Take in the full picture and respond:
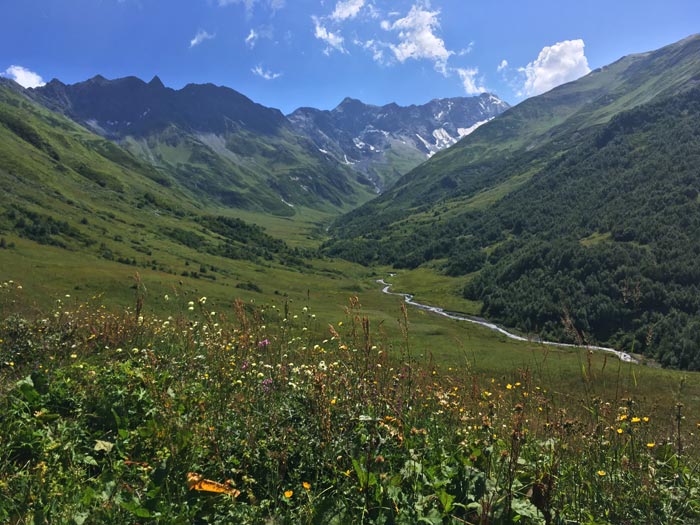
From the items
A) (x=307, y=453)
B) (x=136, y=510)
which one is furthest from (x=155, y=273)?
(x=136, y=510)

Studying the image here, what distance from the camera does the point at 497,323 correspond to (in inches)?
5074

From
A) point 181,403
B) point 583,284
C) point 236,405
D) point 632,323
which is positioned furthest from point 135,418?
point 583,284

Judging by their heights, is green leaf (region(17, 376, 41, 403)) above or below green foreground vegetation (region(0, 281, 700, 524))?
above

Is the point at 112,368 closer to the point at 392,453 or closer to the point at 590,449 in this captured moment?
the point at 392,453

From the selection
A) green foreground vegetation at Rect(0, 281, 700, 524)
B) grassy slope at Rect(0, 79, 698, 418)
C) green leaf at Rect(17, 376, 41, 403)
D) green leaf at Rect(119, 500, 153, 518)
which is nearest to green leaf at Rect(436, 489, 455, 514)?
green foreground vegetation at Rect(0, 281, 700, 524)

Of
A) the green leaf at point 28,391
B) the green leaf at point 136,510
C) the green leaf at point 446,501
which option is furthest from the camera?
the green leaf at point 28,391

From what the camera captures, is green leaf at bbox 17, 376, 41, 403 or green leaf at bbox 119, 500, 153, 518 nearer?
green leaf at bbox 119, 500, 153, 518

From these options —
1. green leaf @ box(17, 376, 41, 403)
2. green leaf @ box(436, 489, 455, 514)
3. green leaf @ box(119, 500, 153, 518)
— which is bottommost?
green leaf @ box(436, 489, 455, 514)

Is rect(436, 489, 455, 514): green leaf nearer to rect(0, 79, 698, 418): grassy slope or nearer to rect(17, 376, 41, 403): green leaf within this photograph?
rect(17, 376, 41, 403): green leaf

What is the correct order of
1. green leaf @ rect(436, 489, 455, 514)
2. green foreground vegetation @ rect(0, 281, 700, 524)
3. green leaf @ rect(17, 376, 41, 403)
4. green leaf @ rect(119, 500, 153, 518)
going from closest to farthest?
green leaf @ rect(119, 500, 153, 518) < green leaf @ rect(436, 489, 455, 514) < green foreground vegetation @ rect(0, 281, 700, 524) < green leaf @ rect(17, 376, 41, 403)

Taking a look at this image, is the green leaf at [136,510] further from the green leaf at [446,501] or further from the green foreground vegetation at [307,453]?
the green leaf at [446,501]

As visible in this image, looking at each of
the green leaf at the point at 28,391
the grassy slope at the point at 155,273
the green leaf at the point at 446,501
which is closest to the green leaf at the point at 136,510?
the green leaf at the point at 446,501

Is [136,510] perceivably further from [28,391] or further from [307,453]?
[28,391]

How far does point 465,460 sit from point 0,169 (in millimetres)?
184147
